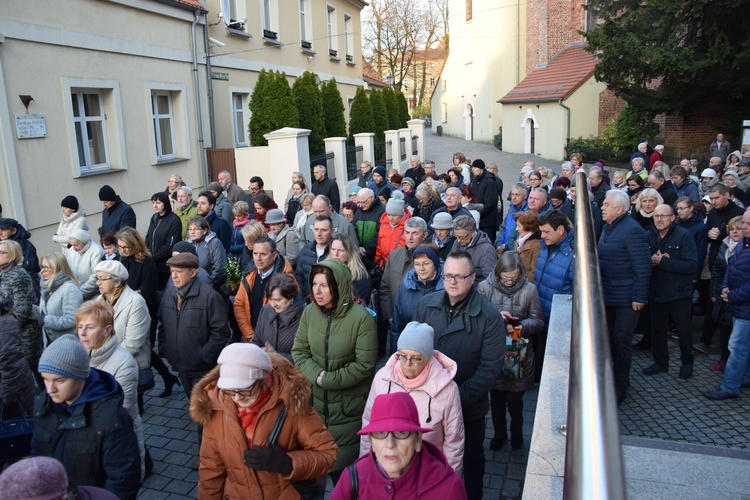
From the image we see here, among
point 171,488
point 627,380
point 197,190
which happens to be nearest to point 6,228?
point 171,488

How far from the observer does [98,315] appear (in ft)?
13.8

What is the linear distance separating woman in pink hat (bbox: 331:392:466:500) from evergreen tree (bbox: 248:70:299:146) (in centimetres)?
1453

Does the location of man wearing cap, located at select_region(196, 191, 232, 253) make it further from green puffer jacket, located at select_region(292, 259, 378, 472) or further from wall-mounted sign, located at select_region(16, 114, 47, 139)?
green puffer jacket, located at select_region(292, 259, 378, 472)

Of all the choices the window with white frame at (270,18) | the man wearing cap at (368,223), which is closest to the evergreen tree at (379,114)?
the window with white frame at (270,18)

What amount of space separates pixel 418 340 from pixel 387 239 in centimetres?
393

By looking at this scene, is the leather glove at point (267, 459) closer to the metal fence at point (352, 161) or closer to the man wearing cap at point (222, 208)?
the man wearing cap at point (222, 208)

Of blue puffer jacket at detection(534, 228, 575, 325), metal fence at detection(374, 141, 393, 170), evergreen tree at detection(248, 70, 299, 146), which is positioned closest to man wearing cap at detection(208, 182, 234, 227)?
blue puffer jacket at detection(534, 228, 575, 325)

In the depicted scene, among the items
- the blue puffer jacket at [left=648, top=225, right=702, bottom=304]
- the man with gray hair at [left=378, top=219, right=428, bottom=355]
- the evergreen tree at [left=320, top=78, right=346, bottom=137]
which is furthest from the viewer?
the evergreen tree at [left=320, top=78, right=346, bottom=137]

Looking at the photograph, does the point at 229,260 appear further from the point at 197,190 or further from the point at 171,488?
the point at 197,190

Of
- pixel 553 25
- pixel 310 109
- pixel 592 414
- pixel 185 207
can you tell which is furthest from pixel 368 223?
pixel 553 25

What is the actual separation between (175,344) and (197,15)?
496 inches

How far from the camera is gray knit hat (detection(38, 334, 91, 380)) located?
10.1 feet

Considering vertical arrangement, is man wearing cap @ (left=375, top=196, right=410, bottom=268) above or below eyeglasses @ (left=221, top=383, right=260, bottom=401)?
above

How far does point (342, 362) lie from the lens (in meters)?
4.02
